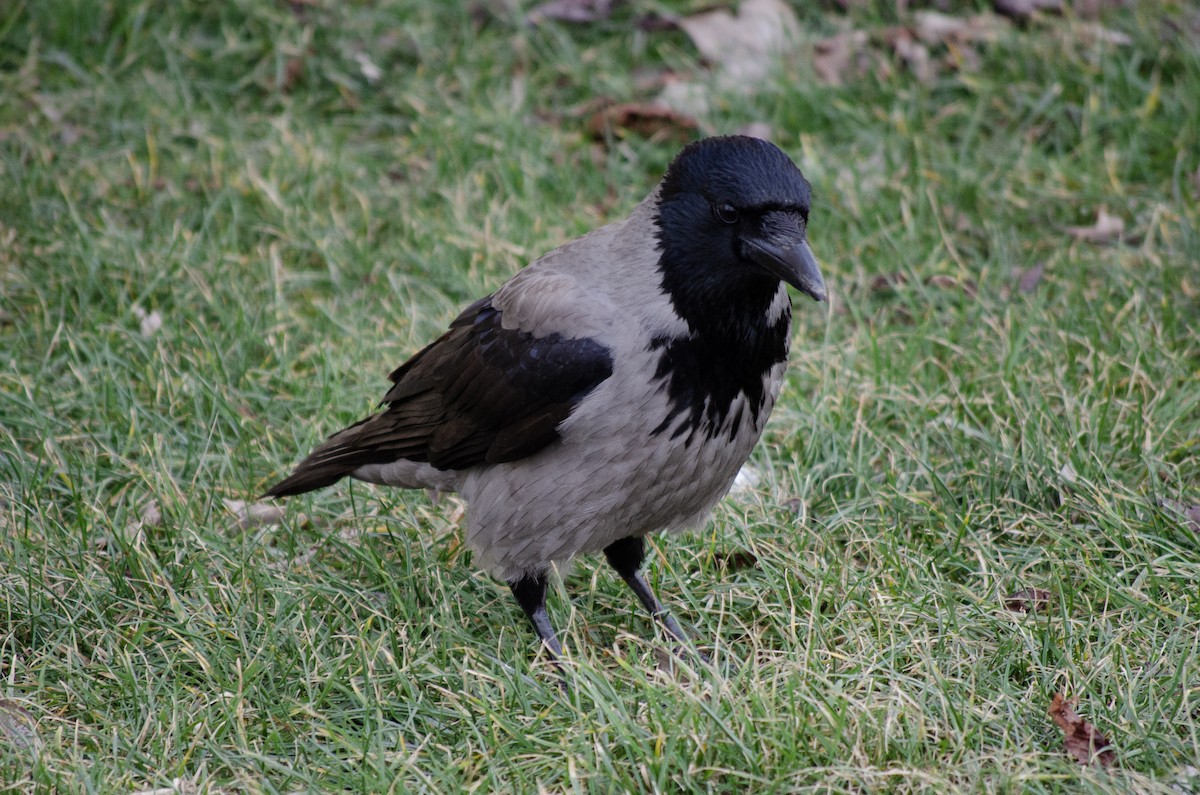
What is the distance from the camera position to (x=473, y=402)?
3.95 meters

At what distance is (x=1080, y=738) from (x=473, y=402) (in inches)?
73.3

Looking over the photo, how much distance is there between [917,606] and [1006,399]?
1.21 meters

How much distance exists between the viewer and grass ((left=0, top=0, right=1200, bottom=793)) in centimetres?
336

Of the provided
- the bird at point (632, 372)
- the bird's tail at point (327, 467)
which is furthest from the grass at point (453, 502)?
the bird at point (632, 372)

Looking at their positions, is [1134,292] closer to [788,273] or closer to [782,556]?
[782,556]

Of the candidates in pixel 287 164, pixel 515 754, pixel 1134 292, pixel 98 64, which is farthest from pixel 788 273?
pixel 98 64

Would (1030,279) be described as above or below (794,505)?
above

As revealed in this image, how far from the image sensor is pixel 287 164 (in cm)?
623

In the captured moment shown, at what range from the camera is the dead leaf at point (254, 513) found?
14.5ft

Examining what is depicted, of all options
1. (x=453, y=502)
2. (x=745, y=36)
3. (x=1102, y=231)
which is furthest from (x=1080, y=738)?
(x=745, y=36)

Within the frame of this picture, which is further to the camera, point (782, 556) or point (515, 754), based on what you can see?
point (782, 556)

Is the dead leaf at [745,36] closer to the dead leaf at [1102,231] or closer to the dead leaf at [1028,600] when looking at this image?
the dead leaf at [1102,231]

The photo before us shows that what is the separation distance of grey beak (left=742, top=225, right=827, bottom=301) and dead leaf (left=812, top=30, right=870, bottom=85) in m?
3.51

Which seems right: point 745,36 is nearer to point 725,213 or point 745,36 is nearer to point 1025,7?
point 1025,7
